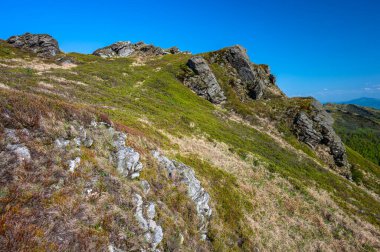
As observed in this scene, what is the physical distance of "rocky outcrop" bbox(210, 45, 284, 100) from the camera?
7706 cm

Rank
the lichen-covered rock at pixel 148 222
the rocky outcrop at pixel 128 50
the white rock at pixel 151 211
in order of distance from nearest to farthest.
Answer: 1. the lichen-covered rock at pixel 148 222
2. the white rock at pixel 151 211
3. the rocky outcrop at pixel 128 50

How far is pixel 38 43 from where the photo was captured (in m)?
82.4

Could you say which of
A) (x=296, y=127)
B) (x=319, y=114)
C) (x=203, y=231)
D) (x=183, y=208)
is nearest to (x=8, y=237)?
(x=183, y=208)

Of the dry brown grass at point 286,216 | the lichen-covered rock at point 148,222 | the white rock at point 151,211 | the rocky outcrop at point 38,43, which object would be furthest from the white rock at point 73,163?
the rocky outcrop at point 38,43

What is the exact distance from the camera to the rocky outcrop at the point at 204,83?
68.2m

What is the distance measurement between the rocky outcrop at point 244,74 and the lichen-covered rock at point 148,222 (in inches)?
2659

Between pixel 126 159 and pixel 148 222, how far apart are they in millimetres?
4452

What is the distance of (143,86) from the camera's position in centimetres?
5631

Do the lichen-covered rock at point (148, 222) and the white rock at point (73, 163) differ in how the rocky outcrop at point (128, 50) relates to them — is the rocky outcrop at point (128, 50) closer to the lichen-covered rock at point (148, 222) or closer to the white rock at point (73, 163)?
the white rock at point (73, 163)

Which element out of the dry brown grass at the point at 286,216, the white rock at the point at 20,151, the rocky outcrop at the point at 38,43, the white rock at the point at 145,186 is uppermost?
the rocky outcrop at the point at 38,43

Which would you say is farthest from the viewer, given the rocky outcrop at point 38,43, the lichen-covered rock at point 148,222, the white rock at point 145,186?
the rocky outcrop at point 38,43

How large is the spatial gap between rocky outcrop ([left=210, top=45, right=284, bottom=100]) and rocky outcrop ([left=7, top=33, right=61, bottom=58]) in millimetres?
60386

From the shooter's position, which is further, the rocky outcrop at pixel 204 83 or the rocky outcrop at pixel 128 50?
the rocky outcrop at pixel 128 50

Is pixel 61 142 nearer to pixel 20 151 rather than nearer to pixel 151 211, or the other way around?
pixel 20 151
